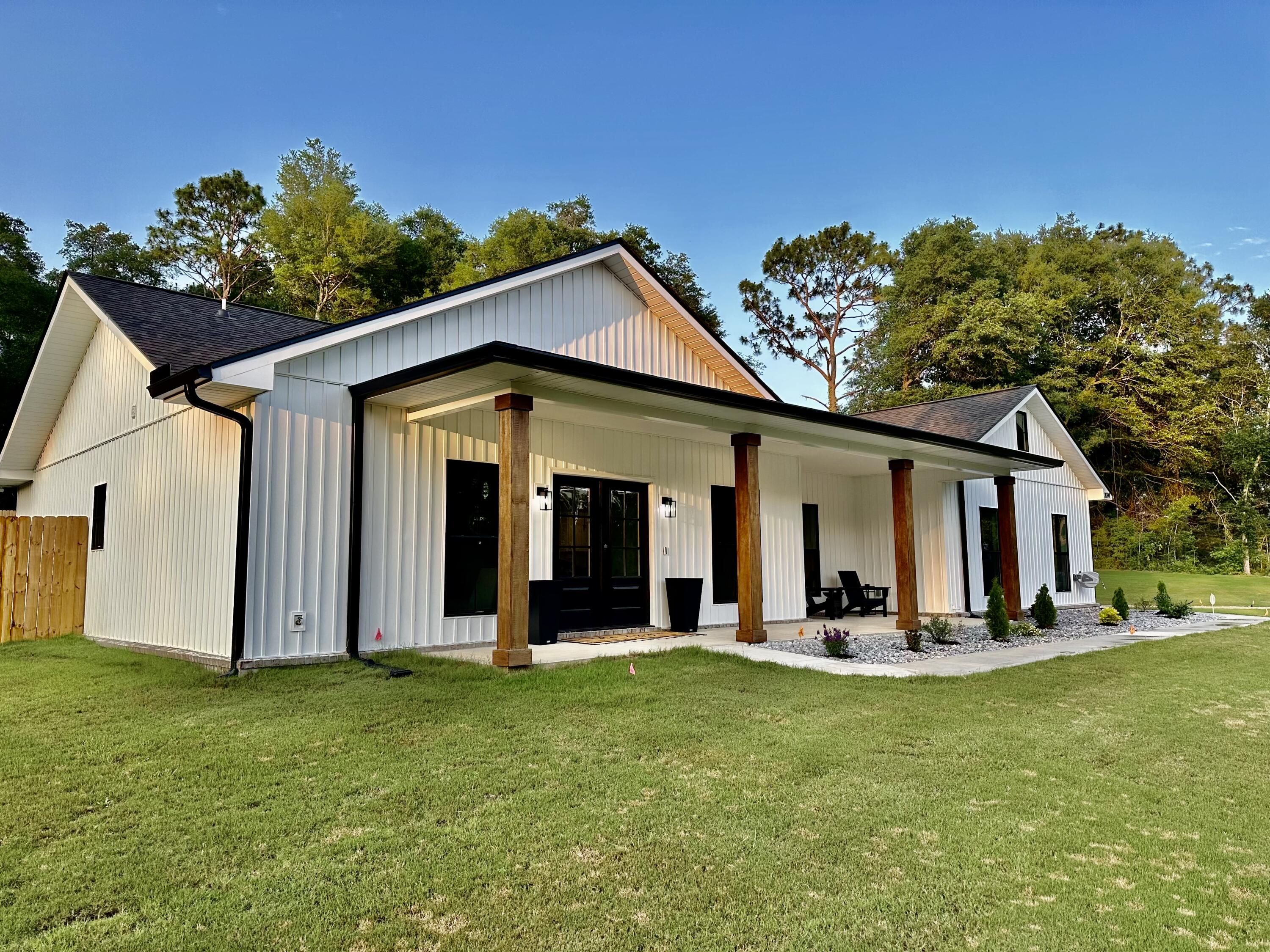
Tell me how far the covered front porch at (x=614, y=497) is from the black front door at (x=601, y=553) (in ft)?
0.07

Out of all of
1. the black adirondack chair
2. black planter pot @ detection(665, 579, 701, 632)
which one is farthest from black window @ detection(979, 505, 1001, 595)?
black planter pot @ detection(665, 579, 701, 632)

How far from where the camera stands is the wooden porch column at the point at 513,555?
6.63 metres

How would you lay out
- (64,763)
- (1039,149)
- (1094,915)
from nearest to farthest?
(1094,915) → (64,763) → (1039,149)

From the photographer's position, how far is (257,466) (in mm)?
6992

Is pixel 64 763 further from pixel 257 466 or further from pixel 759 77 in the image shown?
pixel 759 77

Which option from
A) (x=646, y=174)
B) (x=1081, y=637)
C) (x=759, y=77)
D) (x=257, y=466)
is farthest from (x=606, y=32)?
(x=1081, y=637)

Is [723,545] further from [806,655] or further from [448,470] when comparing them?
[448,470]

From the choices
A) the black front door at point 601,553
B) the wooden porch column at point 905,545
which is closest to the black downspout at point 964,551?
the wooden porch column at point 905,545

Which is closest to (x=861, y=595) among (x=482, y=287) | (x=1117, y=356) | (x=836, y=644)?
(x=836, y=644)

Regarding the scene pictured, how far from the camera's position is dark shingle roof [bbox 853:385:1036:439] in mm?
14964

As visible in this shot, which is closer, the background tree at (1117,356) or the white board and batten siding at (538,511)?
the white board and batten siding at (538,511)

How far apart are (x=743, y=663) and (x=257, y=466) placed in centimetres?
488

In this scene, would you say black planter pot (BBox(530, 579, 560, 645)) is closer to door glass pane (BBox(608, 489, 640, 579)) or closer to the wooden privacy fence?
door glass pane (BBox(608, 489, 640, 579))

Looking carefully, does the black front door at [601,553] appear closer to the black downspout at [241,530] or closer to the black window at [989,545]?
the black downspout at [241,530]
